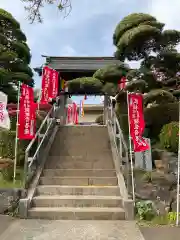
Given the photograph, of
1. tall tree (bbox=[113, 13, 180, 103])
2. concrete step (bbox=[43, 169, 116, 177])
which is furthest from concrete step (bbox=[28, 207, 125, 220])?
tall tree (bbox=[113, 13, 180, 103])

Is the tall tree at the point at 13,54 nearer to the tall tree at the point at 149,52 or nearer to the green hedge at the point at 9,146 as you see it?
the green hedge at the point at 9,146

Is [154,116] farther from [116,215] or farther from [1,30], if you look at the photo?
[1,30]

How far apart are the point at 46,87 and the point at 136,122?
5849 millimetres

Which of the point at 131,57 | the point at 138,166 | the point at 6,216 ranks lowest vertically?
the point at 6,216

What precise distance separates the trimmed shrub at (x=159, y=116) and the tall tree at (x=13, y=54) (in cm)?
645

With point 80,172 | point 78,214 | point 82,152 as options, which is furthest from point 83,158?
point 78,214

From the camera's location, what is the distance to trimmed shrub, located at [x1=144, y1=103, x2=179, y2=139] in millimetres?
10430

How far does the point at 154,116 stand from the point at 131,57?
2.43 metres

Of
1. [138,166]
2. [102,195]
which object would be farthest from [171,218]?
[138,166]

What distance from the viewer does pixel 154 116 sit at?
34.9 ft

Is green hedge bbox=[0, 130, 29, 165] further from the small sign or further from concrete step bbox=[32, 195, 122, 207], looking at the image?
the small sign

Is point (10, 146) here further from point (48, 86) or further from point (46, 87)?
point (48, 86)

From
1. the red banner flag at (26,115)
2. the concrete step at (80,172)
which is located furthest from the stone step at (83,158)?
the red banner flag at (26,115)

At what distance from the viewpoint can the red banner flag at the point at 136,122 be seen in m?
7.81
